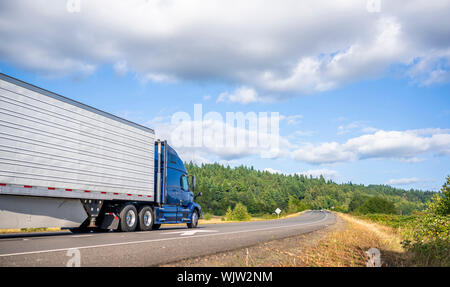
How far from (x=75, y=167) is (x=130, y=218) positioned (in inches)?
141

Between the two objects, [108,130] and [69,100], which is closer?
[69,100]

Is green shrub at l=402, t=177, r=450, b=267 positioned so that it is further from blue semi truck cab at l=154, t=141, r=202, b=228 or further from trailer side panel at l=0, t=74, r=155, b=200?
blue semi truck cab at l=154, t=141, r=202, b=228

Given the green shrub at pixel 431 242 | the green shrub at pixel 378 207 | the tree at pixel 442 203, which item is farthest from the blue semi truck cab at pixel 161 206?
the green shrub at pixel 378 207

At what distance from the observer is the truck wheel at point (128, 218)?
13712 millimetres

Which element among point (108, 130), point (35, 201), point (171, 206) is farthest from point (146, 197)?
point (35, 201)

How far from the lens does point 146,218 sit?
49.9 feet

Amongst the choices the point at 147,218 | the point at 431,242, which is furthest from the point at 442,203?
the point at 147,218

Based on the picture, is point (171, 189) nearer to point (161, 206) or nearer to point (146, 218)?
point (161, 206)

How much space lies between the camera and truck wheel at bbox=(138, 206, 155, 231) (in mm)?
14758

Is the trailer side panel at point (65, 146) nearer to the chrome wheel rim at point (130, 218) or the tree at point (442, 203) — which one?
the chrome wheel rim at point (130, 218)

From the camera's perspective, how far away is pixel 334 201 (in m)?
197

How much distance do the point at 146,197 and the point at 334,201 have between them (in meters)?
196

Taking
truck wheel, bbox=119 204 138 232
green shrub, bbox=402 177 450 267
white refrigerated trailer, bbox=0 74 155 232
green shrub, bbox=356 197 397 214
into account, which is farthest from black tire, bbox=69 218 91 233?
green shrub, bbox=356 197 397 214
